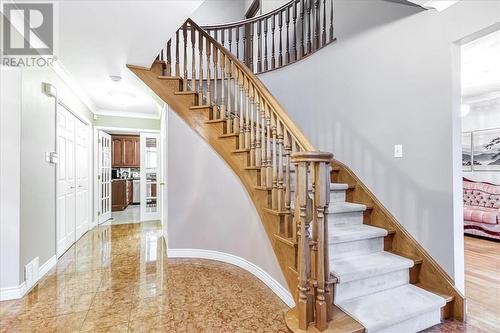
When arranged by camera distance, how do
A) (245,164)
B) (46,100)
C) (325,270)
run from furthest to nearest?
(46,100), (245,164), (325,270)

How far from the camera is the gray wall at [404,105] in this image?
77.6 inches

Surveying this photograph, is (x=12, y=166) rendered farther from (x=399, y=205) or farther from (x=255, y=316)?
(x=399, y=205)

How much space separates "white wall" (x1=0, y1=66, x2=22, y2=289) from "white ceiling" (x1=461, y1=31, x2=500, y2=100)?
455cm

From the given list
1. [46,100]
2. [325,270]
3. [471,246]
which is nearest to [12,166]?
[46,100]

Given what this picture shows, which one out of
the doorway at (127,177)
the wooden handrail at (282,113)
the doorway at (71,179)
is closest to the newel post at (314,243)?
the wooden handrail at (282,113)

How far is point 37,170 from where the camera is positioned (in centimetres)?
268

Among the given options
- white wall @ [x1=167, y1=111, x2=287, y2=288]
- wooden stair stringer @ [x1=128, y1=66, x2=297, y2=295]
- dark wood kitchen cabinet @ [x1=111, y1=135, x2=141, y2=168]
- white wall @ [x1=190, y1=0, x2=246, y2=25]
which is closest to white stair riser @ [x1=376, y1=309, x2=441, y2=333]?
wooden stair stringer @ [x1=128, y1=66, x2=297, y2=295]

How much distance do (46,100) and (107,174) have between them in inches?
134

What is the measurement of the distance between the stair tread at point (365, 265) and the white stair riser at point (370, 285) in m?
0.04

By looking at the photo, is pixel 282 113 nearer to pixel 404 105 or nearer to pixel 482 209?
pixel 404 105

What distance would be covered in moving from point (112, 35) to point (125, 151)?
6.62m

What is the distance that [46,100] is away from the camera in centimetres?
293

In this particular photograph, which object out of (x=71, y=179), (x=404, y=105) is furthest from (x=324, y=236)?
(x=71, y=179)

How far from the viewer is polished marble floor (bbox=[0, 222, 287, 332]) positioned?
73.6 inches
